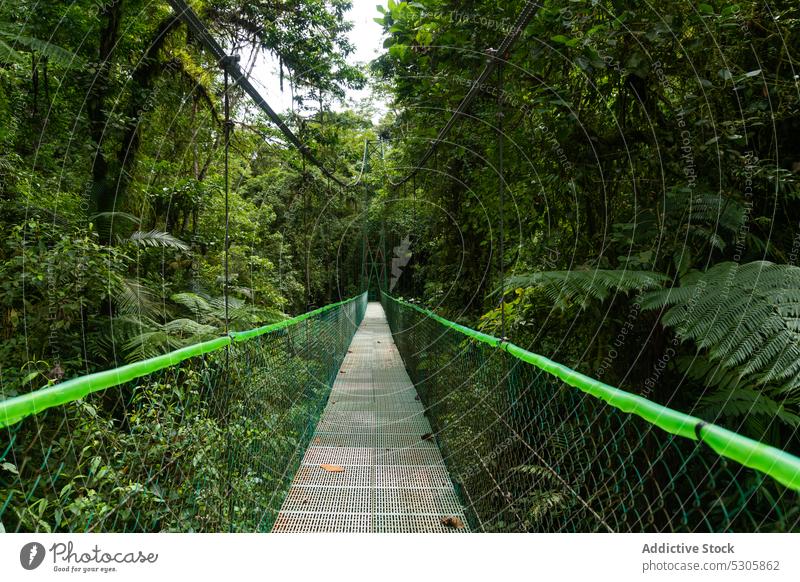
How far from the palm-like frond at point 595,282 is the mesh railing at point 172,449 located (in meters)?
1.19

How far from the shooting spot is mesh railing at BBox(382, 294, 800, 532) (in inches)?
30.7

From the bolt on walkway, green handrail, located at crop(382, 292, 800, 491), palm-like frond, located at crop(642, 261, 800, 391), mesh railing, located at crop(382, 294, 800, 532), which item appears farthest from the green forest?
green handrail, located at crop(382, 292, 800, 491)

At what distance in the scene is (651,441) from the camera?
4.65 ft

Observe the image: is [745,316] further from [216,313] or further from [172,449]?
[216,313]

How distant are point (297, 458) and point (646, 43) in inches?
97.2

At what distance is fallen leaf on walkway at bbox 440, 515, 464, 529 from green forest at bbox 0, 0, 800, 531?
61cm

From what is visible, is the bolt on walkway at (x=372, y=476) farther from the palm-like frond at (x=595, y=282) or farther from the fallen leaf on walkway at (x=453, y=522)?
the palm-like frond at (x=595, y=282)

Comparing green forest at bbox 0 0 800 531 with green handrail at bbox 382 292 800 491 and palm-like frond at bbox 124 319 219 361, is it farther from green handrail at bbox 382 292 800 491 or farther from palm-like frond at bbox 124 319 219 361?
green handrail at bbox 382 292 800 491

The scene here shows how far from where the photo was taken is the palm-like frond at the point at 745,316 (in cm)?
123

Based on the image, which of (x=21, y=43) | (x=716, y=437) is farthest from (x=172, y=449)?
(x=21, y=43)

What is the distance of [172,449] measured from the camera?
1493 millimetres

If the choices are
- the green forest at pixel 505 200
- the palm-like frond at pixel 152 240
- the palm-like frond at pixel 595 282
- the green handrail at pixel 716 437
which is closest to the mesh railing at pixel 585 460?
the green handrail at pixel 716 437

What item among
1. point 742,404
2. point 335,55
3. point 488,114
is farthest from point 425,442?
point 335,55

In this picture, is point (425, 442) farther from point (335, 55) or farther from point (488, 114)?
point (335, 55)
